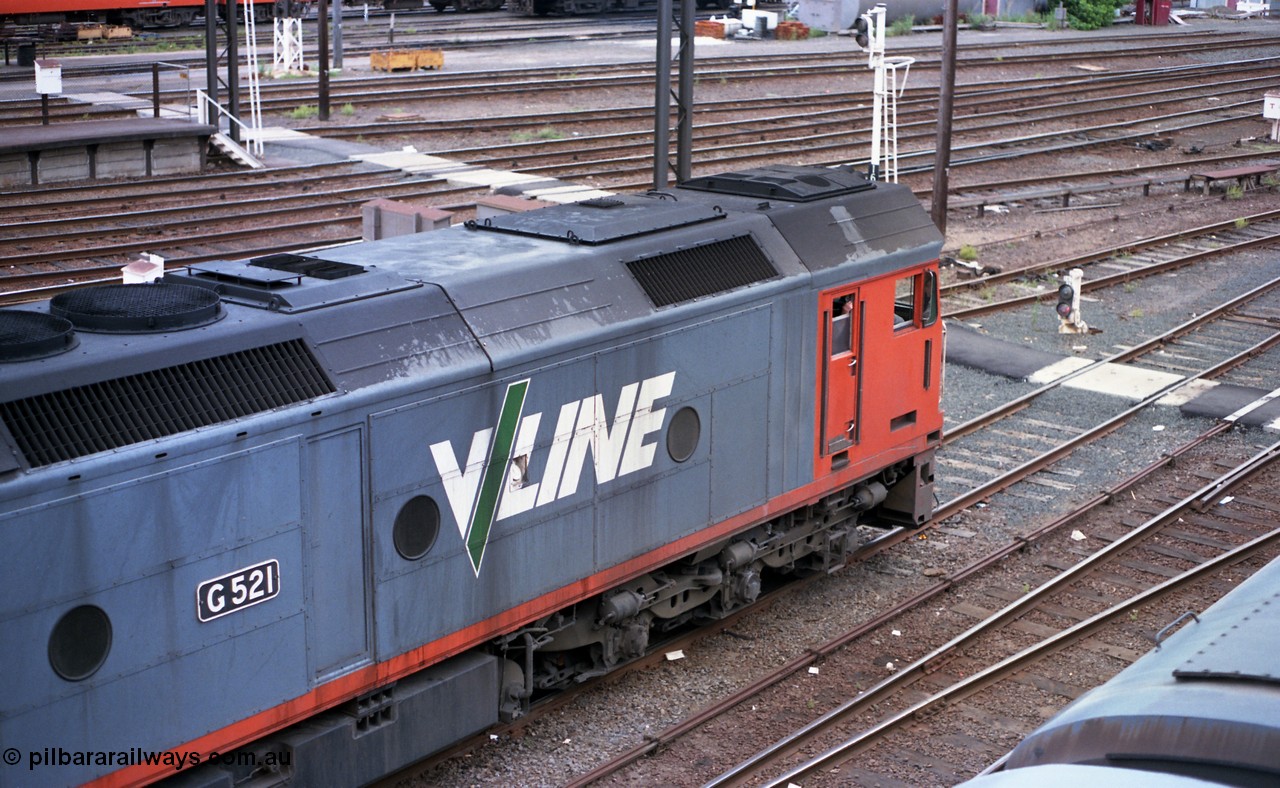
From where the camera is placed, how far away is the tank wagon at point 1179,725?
4789 mm

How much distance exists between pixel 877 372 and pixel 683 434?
94.5 inches

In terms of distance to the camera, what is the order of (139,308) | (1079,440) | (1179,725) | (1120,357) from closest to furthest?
(1179,725) < (139,308) < (1079,440) < (1120,357)

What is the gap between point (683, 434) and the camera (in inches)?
417

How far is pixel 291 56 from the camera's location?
1630 inches

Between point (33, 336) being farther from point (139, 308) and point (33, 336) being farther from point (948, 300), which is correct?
point (948, 300)

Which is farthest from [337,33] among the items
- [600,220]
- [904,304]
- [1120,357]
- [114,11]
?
[600,220]

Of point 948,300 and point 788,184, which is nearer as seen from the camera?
point 788,184

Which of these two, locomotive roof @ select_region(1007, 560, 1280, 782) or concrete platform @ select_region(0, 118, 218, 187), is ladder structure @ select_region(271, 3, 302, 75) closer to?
concrete platform @ select_region(0, 118, 218, 187)

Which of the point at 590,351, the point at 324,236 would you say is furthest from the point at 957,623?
the point at 324,236

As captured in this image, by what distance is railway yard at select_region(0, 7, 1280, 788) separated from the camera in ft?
34.6

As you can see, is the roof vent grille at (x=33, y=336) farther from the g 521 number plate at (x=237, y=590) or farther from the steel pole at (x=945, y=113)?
the steel pole at (x=945, y=113)

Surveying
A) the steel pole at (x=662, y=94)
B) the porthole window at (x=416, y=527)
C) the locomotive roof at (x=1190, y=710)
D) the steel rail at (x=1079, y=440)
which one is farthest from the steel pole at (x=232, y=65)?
the locomotive roof at (x=1190, y=710)

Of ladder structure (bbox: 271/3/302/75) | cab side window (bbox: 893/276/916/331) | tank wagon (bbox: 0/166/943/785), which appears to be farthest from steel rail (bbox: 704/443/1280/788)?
ladder structure (bbox: 271/3/302/75)

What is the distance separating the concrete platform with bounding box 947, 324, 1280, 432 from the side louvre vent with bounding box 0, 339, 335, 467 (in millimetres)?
12761
